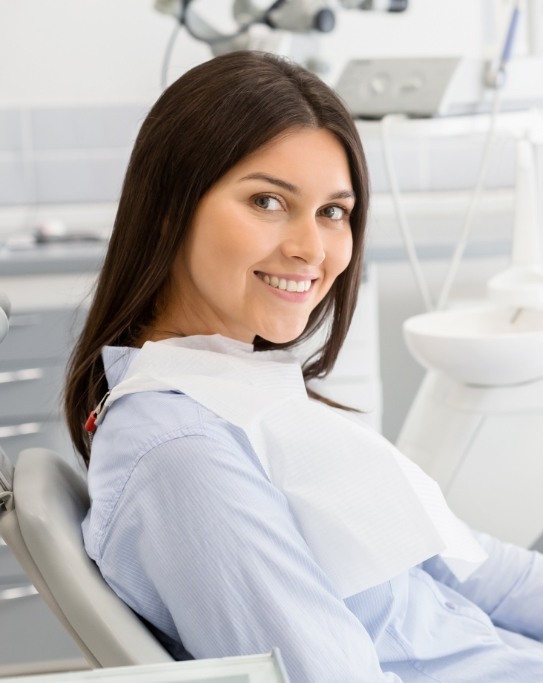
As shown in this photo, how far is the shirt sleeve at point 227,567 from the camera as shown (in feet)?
2.77

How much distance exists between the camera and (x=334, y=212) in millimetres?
1175

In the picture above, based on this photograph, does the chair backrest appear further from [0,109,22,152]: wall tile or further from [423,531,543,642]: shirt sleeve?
[0,109,22,152]: wall tile

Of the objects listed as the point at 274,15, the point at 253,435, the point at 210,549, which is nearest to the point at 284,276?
the point at 253,435

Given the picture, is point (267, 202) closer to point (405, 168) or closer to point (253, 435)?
Result: point (253, 435)

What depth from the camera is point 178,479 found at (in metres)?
0.87

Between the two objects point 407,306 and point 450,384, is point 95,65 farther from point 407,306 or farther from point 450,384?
point 450,384

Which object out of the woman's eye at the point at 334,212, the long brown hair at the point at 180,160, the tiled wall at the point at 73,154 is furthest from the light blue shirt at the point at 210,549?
the tiled wall at the point at 73,154

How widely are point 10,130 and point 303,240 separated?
207 cm

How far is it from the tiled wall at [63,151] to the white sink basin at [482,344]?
1.33m

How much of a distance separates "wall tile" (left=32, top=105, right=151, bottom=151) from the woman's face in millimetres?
1894

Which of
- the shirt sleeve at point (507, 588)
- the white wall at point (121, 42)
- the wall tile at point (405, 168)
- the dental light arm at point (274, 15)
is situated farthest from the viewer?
the wall tile at point (405, 168)

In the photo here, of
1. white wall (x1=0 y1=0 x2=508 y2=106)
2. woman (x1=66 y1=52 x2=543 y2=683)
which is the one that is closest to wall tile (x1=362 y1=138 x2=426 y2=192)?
white wall (x1=0 y1=0 x2=508 y2=106)

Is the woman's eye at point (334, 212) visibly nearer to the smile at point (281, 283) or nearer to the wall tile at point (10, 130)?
the smile at point (281, 283)

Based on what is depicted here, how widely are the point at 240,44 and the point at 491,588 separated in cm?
168
